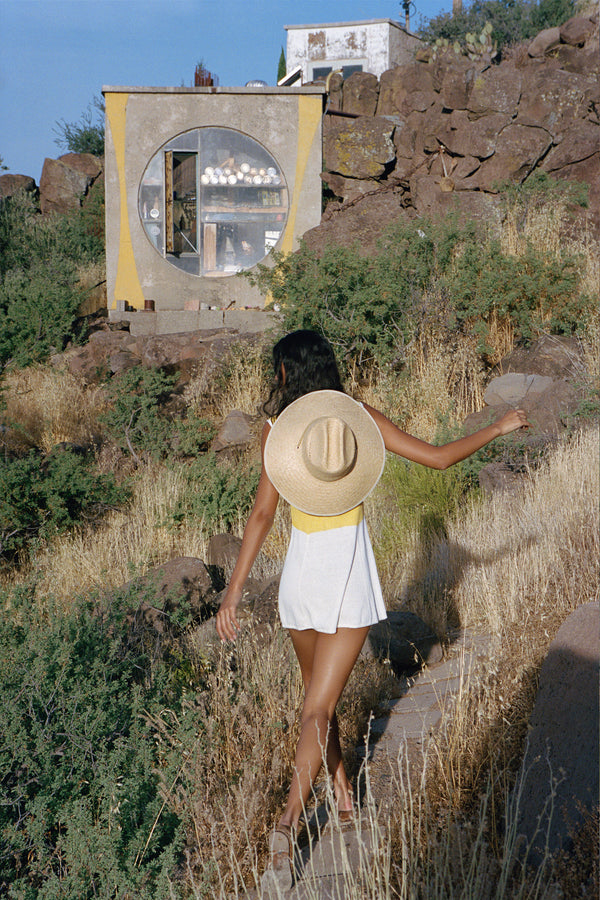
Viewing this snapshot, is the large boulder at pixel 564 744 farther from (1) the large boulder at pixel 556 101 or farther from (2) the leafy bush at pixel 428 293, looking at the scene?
(1) the large boulder at pixel 556 101

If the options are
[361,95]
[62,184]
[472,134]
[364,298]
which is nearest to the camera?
[364,298]

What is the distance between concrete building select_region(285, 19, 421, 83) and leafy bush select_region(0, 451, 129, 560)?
33241 millimetres

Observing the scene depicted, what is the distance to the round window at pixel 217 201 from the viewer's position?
17.0 meters

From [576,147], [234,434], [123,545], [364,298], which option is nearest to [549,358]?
[364,298]

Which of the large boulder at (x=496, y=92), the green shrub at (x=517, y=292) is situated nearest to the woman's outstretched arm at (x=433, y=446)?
the green shrub at (x=517, y=292)

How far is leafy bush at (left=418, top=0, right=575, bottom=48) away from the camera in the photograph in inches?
1350

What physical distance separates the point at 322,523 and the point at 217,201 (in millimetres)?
15254

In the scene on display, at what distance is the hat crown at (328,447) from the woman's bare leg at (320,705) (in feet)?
2.02

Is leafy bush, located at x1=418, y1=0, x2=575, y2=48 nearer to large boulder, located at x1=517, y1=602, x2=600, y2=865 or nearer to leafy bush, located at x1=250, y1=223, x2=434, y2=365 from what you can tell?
leafy bush, located at x1=250, y1=223, x2=434, y2=365

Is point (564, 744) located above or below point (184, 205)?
below

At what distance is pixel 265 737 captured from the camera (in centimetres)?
362

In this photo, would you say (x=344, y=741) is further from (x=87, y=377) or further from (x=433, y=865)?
(x=87, y=377)

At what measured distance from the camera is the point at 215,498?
8859 mm

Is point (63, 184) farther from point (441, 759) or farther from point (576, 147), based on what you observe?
point (441, 759)
